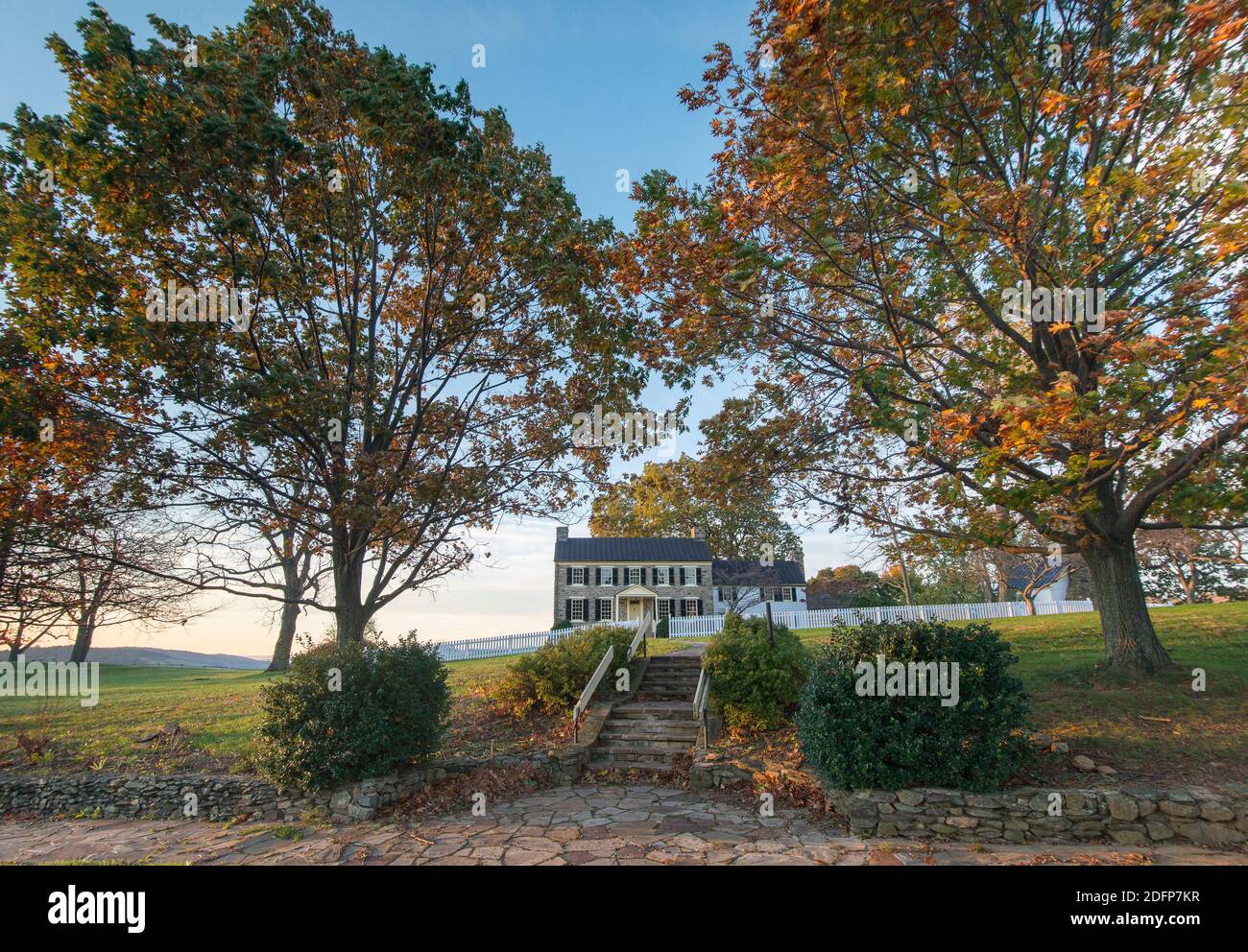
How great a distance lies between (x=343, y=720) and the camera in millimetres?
7645

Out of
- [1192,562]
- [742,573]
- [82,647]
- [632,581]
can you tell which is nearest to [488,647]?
[742,573]

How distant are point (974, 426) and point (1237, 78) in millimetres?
4025

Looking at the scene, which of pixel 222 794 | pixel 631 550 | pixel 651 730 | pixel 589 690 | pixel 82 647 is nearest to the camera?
pixel 222 794

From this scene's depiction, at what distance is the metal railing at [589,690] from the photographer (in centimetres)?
1027

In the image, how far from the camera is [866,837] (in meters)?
6.44

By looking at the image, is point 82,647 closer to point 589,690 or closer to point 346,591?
point 346,591

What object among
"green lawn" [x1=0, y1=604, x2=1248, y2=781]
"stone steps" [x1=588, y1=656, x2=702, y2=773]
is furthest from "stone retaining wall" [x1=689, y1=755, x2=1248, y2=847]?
"stone steps" [x1=588, y1=656, x2=702, y2=773]

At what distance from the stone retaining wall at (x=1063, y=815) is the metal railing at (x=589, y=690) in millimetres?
4898

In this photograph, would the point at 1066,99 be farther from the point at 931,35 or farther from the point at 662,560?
the point at 662,560

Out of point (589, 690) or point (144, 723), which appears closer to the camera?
point (589, 690)

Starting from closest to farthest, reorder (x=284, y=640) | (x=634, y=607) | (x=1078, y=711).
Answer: (x=1078, y=711) < (x=284, y=640) < (x=634, y=607)

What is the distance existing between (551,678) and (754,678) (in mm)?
4015
